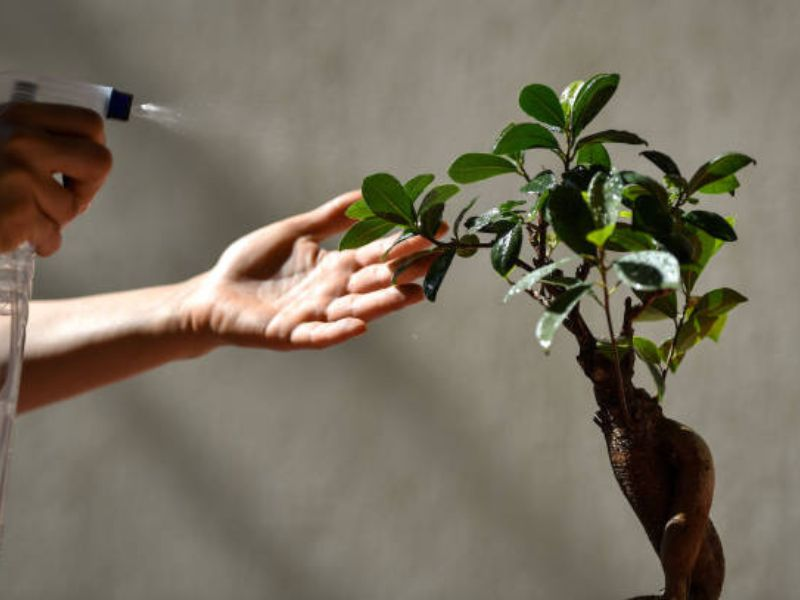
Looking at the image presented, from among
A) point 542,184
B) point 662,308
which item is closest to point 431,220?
point 542,184

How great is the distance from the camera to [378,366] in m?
1.78

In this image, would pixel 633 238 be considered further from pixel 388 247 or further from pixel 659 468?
pixel 388 247

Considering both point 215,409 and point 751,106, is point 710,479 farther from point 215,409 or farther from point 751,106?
point 751,106

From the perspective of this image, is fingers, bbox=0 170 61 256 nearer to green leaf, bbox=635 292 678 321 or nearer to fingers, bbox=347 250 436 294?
fingers, bbox=347 250 436 294

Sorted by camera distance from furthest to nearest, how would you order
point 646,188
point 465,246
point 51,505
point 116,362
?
point 51,505
point 116,362
point 465,246
point 646,188

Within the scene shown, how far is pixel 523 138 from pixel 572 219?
0.43 ft

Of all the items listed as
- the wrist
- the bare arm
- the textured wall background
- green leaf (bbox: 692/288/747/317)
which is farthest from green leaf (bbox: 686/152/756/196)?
the textured wall background

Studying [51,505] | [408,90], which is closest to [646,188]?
[408,90]

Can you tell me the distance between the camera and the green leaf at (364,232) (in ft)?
3.27

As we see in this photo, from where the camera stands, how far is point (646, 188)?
2.78ft

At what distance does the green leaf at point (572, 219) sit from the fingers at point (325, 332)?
0.33m

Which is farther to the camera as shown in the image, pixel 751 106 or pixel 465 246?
pixel 751 106

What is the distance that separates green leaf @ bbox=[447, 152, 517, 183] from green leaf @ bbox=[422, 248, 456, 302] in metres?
0.07

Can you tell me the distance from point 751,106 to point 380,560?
3.57ft
